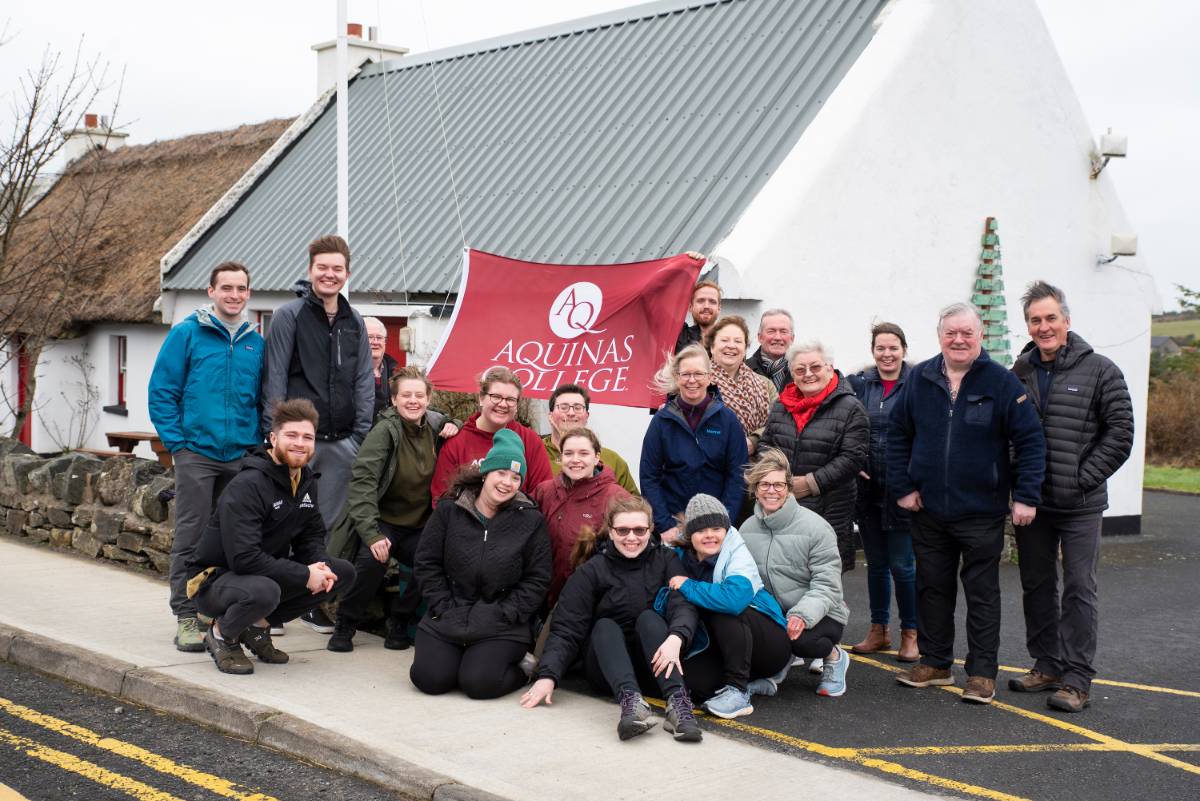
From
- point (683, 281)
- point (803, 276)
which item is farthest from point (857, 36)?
point (683, 281)

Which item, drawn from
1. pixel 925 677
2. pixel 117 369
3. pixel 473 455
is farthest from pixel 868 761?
pixel 117 369

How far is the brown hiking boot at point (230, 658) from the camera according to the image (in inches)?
259

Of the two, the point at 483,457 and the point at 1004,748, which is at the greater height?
the point at 483,457

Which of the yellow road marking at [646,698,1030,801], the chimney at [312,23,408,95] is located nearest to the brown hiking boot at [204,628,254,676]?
the yellow road marking at [646,698,1030,801]

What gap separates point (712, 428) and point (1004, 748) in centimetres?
230

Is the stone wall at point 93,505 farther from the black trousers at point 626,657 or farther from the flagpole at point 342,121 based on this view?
the black trousers at point 626,657

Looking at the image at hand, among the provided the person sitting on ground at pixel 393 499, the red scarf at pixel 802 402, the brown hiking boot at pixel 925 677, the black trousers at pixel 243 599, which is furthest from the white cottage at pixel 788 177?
the black trousers at pixel 243 599

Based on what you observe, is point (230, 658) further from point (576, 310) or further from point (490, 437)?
point (576, 310)

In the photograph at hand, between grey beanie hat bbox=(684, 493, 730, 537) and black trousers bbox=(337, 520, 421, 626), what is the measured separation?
5.66ft

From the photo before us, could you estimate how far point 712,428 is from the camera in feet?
22.9

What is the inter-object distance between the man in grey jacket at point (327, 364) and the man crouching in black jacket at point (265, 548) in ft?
1.28

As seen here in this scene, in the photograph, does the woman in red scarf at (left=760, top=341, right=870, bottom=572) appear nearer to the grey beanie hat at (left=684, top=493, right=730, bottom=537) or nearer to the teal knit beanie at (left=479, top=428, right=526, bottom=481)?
the grey beanie hat at (left=684, top=493, right=730, bottom=537)

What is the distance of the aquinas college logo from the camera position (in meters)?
8.49

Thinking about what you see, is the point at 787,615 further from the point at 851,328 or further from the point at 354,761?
the point at 851,328
